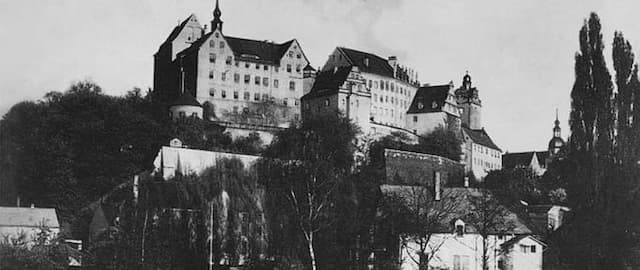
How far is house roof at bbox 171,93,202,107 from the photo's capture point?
78.4 meters

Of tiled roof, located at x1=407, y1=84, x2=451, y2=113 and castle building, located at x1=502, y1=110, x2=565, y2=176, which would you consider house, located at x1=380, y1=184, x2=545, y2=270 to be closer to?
tiled roof, located at x1=407, y1=84, x2=451, y2=113

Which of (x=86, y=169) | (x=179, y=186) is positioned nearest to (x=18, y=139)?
(x=86, y=169)

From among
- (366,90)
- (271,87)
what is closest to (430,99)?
(366,90)

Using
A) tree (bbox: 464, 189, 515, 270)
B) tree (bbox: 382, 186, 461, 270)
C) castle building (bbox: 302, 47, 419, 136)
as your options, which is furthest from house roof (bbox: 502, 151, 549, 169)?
tree (bbox: 382, 186, 461, 270)

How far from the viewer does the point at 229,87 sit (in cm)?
8506

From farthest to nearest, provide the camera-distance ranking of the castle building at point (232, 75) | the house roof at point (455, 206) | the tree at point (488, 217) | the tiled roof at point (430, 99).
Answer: the tiled roof at point (430, 99) → the castle building at point (232, 75) → the house roof at point (455, 206) → the tree at point (488, 217)

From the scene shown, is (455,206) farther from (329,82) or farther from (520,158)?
(520,158)

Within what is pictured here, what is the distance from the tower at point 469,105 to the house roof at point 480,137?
8.70 feet

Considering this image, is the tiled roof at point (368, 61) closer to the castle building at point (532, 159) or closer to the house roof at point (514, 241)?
the castle building at point (532, 159)

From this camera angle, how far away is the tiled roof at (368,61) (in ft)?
306

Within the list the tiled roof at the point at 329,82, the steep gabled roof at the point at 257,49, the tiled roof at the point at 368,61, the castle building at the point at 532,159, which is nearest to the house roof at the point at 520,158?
the castle building at the point at 532,159

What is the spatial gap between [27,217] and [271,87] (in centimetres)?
3699

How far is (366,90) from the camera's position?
8856cm

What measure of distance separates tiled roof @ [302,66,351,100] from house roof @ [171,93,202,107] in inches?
504
